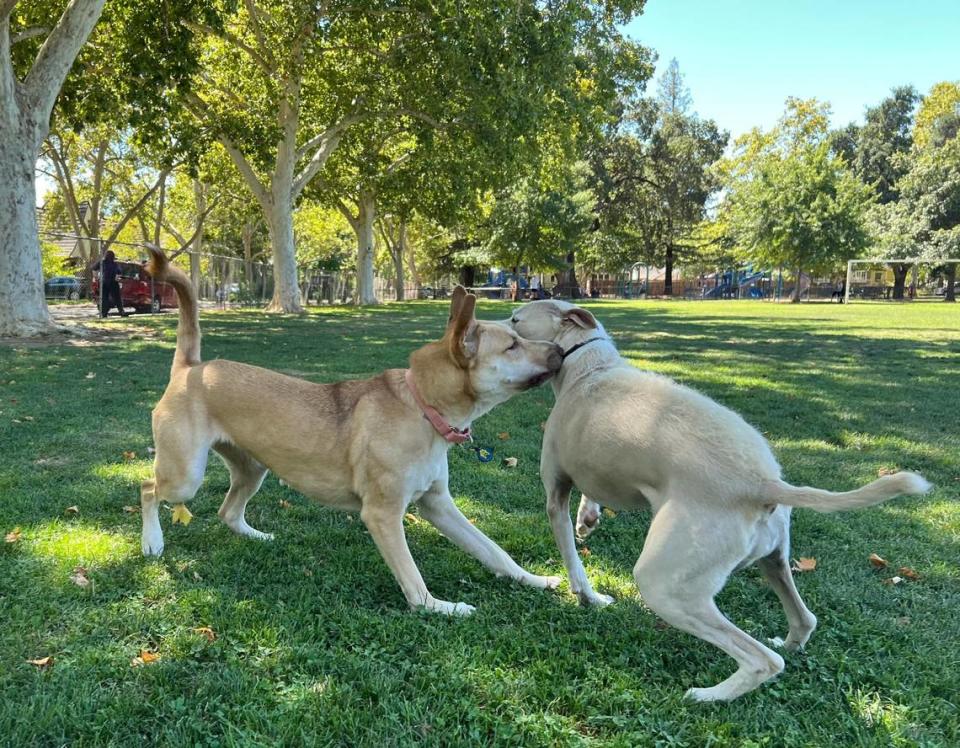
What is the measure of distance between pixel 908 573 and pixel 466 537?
252cm

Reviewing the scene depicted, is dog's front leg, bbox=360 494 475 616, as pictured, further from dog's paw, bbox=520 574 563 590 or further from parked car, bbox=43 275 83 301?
parked car, bbox=43 275 83 301

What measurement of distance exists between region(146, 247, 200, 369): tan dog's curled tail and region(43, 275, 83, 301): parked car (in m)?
42.7

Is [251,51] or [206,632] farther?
[251,51]

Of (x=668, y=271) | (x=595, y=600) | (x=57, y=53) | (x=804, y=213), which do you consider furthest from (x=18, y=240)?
(x=668, y=271)

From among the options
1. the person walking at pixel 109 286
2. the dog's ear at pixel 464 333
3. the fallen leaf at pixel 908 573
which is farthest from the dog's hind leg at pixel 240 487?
the person walking at pixel 109 286

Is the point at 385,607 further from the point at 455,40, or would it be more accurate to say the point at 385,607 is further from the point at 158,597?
the point at 455,40

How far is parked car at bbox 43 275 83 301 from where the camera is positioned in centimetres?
4053

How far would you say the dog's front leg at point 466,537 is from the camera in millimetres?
3654

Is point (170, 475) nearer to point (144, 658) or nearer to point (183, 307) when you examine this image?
point (183, 307)

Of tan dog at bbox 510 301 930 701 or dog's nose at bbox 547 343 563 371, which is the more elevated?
dog's nose at bbox 547 343 563 371

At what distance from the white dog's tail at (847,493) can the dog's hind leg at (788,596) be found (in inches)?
14.7

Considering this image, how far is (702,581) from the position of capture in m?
2.54

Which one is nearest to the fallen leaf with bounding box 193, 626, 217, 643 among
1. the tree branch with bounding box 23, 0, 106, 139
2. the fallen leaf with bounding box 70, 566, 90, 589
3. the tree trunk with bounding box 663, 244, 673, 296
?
the fallen leaf with bounding box 70, 566, 90, 589

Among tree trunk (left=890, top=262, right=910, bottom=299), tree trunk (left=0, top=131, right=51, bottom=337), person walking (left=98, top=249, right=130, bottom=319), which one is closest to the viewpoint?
tree trunk (left=0, top=131, right=51, bottom=337)
